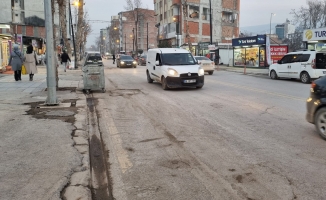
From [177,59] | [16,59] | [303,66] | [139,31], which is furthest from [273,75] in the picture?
[139,31]

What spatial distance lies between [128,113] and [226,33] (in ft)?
214

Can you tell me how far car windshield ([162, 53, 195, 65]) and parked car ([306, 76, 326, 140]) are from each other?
8990 millimetres

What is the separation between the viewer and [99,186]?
171 inches

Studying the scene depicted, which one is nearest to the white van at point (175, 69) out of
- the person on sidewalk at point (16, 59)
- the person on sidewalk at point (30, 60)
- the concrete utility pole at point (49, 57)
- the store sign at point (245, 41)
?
the concrete utility pole at point (49, 57)

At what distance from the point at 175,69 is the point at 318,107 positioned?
8.32 metres

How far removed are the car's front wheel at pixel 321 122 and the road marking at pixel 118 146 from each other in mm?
3855

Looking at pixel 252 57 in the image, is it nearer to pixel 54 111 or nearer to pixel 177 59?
pixel 177 59

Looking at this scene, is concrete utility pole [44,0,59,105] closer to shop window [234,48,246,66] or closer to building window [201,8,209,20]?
shop window [234,48,246,66]

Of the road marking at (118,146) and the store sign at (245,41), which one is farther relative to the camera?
the store sign at (245,41)

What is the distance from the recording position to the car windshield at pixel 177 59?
1553cm

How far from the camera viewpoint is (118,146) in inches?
239

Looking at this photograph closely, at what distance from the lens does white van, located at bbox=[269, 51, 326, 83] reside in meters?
17.9

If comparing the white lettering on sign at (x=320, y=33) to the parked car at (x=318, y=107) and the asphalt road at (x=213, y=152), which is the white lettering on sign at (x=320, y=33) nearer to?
the asphalt road at (x=213, y=152)

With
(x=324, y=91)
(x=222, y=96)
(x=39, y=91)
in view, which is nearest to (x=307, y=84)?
(x=222, y=96)
